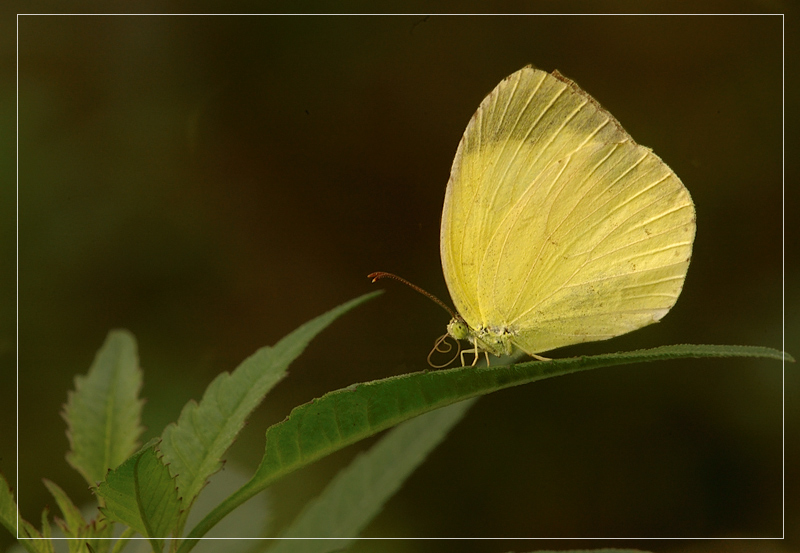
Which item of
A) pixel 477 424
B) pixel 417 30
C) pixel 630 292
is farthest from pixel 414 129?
pixel 630 292

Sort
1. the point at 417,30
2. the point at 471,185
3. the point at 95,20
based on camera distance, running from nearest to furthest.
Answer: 1. the point at 471,185
2. the point at 417,30
3. the point at 95,20

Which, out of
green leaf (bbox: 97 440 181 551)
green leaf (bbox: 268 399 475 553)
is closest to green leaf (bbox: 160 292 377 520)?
green leaf (bbox: 97 440 181 551)

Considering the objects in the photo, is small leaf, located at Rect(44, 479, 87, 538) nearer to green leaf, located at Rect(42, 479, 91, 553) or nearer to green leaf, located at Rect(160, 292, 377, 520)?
green leaf, located at Rect(42, 479, 91, 553)

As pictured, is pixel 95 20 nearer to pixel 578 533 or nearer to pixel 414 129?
pixel 414 129

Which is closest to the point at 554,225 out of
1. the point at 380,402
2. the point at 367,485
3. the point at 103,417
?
the point at 367,485

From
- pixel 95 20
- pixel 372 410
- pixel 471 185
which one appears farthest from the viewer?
pixel 95 20

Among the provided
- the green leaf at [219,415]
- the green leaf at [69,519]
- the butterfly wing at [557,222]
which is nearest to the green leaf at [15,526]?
the green leaf at [69,519]

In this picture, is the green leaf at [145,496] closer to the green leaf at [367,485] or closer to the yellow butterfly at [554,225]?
the green leaf at [367,485]

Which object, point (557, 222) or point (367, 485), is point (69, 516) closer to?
point (367, 485)
